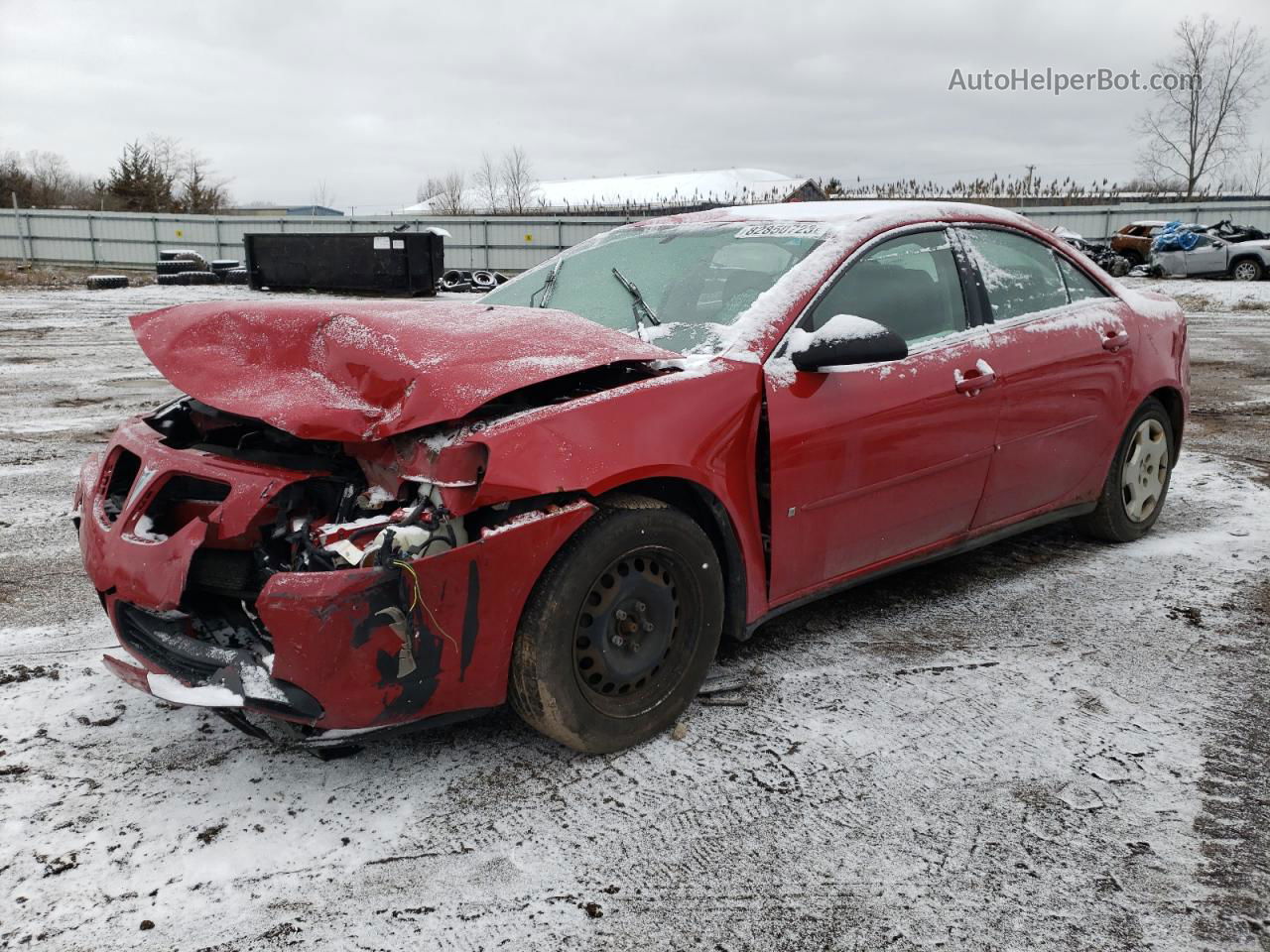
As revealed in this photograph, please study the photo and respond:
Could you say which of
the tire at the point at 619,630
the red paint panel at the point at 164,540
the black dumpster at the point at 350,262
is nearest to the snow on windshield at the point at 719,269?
the tire at the point at 619,630

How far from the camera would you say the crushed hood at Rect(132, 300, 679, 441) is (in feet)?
8.22

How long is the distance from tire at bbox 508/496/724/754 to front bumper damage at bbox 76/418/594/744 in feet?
0.22

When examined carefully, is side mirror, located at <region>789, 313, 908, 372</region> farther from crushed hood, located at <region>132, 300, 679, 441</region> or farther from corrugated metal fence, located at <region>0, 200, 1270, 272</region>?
corrugated metal fence, located at <region>0, 200, 1270, 272</region>

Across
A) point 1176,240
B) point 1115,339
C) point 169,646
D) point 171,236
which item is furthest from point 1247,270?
point 171,236

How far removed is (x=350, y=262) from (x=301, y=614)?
64.5 ft

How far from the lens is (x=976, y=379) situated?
3.54 m

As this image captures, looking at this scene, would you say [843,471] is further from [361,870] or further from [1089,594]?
[361,870]

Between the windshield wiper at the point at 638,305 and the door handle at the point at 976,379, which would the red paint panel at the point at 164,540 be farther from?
the door handle at the point at 976,379

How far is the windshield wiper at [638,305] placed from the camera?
3.36 m

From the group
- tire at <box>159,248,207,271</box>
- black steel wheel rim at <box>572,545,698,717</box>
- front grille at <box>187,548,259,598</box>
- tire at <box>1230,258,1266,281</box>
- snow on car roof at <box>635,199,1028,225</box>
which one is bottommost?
black steel wheel rim at <box>572,545,698,717</box>

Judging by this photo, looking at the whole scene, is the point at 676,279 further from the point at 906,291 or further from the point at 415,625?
the point at 415,625

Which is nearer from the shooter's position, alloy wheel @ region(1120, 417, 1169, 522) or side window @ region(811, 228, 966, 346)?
side window @ region(811, 228, 966, 346)

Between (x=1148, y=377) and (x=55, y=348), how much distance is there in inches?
473

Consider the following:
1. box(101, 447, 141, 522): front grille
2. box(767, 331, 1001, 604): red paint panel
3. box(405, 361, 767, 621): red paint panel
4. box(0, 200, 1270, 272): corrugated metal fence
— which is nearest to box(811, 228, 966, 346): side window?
box(767, 331, 1001, 604): red paint panel
